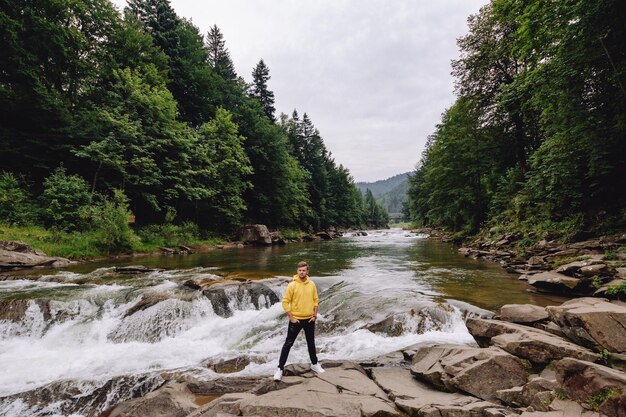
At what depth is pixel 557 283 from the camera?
10023 millimetres

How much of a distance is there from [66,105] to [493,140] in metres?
35.0

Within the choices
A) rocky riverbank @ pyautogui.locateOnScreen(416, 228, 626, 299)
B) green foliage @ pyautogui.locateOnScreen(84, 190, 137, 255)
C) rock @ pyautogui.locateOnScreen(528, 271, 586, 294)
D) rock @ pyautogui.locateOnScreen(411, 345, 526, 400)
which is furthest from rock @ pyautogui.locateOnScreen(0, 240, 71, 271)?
rocky riverbank @ pyautogui.locateOnScreen(416, 228, 626, 299)

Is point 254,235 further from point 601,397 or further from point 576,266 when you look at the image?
point 601,397

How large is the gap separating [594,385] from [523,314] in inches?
136

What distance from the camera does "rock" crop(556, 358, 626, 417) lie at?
12.0 feet

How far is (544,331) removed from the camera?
20.6 ft

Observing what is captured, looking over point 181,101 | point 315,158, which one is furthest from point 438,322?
point 315,158

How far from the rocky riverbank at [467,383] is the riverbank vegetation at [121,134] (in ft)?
61.3

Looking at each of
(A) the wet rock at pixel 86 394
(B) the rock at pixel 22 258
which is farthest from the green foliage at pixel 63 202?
(A) the wet rock at pixel 86 394

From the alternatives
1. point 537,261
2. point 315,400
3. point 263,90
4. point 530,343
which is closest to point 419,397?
point 315,400

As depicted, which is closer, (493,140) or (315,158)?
(493,140)

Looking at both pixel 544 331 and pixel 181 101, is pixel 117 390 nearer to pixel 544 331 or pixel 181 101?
pixel 544 331

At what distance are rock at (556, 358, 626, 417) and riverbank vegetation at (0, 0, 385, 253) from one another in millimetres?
22543

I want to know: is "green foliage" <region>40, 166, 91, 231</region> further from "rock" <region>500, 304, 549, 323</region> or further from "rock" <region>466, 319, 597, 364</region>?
"rock" <region>500, 304, 549, 323</region>
